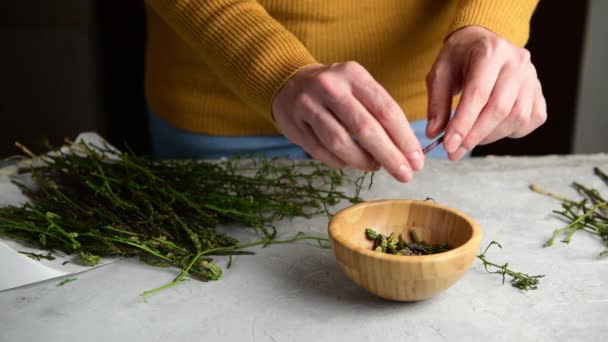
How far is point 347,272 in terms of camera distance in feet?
2.28

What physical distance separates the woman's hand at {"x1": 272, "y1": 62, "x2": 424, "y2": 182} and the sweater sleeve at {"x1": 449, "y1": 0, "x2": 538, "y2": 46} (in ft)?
0.83

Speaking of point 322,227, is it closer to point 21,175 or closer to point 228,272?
point 228,272

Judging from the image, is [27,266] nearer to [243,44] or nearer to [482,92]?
[243,44]

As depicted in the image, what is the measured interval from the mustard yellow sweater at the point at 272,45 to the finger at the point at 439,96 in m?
0.11

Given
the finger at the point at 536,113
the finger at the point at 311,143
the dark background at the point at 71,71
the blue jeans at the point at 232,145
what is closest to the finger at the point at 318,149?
the finger at the point at 311,143

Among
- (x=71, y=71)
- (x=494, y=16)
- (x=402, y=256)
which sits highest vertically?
(x=494, y=16)

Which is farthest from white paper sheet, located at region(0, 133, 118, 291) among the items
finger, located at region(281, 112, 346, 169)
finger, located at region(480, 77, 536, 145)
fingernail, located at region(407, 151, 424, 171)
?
finger, located at region(480, 77, 536, 145)

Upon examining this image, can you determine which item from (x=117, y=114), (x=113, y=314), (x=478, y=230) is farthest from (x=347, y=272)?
(x=117, y=114)

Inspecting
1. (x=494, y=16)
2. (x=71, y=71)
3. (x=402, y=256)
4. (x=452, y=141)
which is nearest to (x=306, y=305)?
(x=402, y=256)

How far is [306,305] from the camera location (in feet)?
2.33

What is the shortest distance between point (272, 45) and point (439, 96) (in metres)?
0.23

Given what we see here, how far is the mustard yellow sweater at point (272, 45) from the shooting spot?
2.88 feet

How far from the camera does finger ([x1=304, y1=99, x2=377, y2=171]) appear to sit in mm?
734

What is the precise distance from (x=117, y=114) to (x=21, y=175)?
5.47 feet
